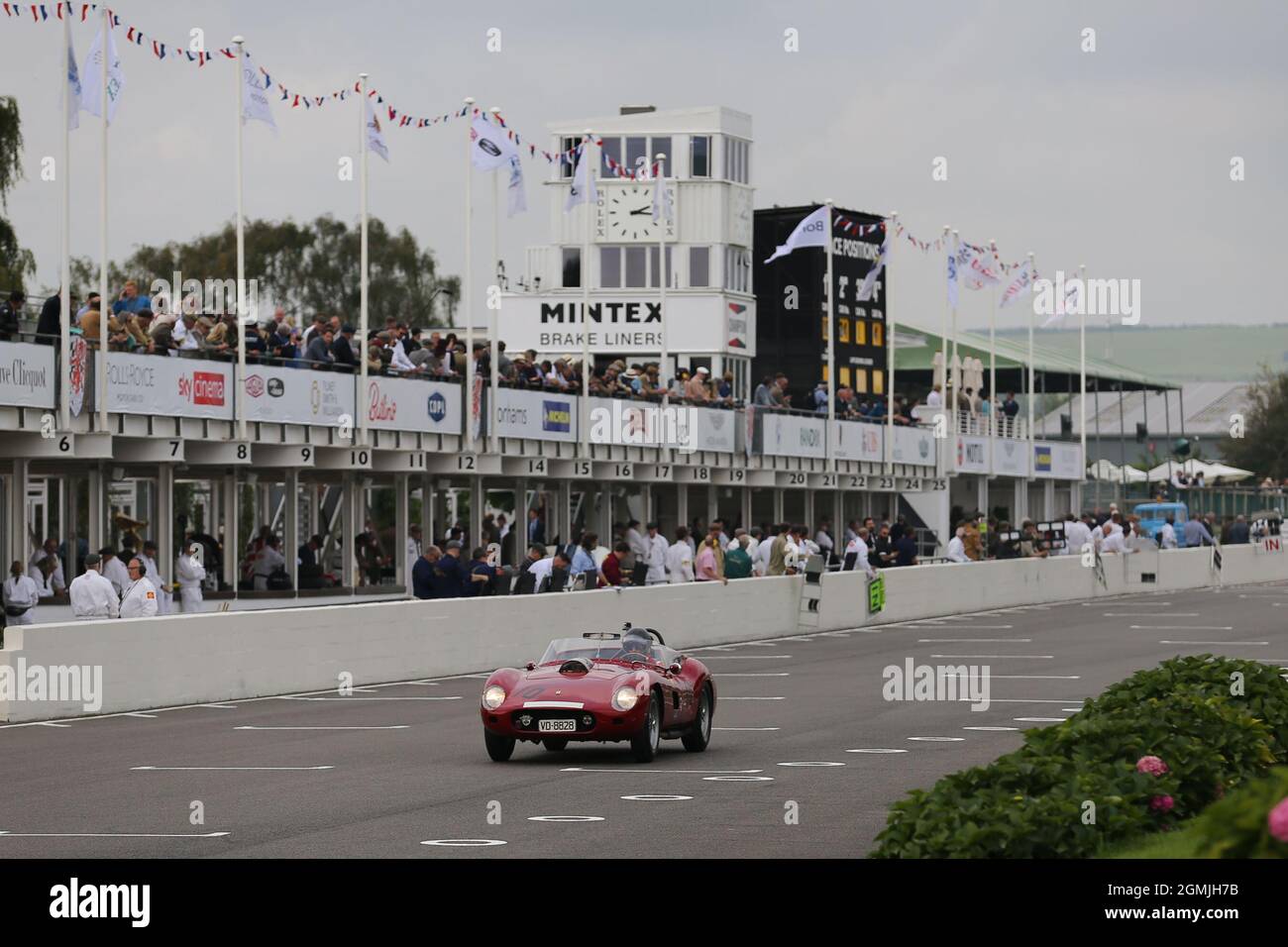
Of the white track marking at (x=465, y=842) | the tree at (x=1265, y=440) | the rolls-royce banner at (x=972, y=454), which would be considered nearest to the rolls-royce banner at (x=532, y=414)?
the rolls-royce banner at (x=972, y=454)

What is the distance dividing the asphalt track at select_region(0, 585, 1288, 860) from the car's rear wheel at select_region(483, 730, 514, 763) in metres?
0.18

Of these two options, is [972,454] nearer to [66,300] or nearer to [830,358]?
[830,358]

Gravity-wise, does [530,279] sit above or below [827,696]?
above

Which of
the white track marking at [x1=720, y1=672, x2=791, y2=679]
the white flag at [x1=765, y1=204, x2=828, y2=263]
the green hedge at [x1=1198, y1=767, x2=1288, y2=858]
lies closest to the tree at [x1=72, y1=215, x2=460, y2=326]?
the white flag at [x1=765, y1=204, x2=828, y2=263]

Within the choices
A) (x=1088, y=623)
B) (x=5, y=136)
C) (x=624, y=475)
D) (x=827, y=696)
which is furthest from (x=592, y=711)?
(x=5, y=136)

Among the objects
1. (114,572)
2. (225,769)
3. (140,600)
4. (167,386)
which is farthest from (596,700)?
(167,386)

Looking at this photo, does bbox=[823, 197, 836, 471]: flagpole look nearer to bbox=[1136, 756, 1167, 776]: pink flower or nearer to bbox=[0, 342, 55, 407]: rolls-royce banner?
bbox=[0, 342, 55, 407]: rolls-royce banner

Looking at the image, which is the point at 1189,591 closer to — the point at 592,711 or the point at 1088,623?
the point at 1088,623

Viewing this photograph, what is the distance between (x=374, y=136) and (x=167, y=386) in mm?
6436

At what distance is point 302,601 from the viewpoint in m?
36.4

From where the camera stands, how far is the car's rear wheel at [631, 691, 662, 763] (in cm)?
1878

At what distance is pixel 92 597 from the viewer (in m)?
25.5

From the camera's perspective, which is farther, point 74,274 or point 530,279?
point 74,274
